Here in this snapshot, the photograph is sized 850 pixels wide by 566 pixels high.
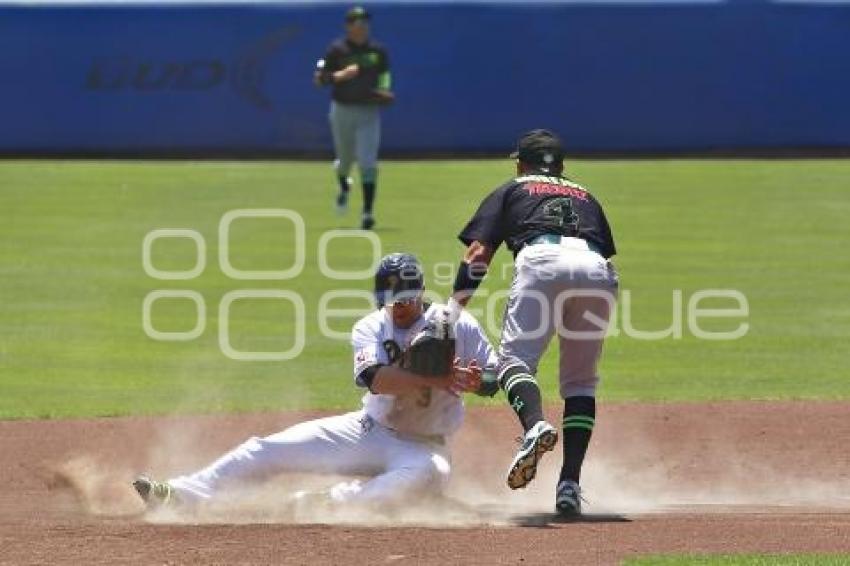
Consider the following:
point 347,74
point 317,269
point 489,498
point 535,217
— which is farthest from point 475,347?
point 347,74

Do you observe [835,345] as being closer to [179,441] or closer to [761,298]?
[761,298]

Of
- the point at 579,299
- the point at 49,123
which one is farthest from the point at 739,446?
the point at 49,123

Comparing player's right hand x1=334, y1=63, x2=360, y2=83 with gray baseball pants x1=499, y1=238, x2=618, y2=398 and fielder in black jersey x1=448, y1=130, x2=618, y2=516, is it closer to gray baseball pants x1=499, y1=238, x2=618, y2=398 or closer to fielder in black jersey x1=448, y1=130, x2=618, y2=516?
fielder in black jersey x1=448, y1=130, x2=618, y2=516

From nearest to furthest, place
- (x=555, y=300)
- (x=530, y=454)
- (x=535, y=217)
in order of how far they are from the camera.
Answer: (x=530, y=454) → (x=555, y=300) → (x=535, y=217)

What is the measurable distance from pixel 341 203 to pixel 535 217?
42.2ft

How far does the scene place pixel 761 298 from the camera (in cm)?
1675

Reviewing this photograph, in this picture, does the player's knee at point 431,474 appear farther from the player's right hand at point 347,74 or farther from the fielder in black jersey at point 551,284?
the player's right hand at point 347,74

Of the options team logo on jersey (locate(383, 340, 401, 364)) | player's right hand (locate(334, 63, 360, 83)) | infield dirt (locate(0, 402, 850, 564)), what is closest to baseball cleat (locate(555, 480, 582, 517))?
infield dirt (locate(0, 402, 850, 564))

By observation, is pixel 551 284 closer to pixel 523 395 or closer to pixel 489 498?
pixel 523 395

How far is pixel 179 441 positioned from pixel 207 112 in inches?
791

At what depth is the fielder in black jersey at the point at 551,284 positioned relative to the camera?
27.7 ft

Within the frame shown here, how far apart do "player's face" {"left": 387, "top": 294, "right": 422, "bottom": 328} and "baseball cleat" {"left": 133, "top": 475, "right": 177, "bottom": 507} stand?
4.37ft

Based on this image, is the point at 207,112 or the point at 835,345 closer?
the point at 835,345

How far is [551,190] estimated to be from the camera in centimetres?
874
